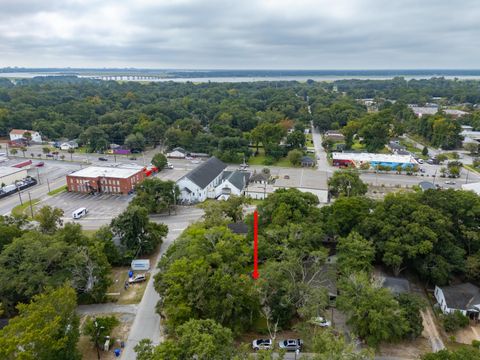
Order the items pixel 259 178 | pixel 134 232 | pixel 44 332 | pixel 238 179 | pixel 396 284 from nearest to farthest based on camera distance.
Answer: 1. pixel 44 332
2. pixel 396 284
3. pixel 134 232
4. pixel 238 179
5. pixel 259 178

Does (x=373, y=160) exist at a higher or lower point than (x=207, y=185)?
higher

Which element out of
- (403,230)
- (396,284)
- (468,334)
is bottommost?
(468,334)

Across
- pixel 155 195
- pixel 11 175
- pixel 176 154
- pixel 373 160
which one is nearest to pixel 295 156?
pixel 373 160

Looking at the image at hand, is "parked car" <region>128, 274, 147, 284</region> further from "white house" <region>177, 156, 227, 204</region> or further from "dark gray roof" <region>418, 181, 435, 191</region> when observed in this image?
"dark gray roof" <region>418, 181, 435, 191</region>

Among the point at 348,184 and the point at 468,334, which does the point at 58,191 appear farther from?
the point at 468,334

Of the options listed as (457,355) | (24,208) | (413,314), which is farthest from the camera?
(24,208)

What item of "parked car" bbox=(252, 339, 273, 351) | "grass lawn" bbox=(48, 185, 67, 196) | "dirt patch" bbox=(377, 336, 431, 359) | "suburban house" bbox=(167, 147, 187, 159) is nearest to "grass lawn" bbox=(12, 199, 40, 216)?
"grass lawn" bbox=(48, 185, 67, 196)

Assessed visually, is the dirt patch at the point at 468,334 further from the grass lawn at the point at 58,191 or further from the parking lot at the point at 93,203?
the grass lawn at the point at 58,191
